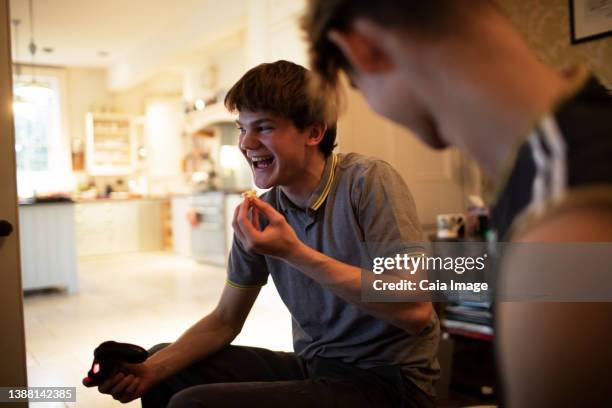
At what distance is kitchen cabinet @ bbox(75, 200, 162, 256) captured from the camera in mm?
6801

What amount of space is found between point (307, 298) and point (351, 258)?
0.14m

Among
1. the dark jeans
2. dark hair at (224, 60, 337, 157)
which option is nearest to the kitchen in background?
dark hair at (224, 60, 337, 157)

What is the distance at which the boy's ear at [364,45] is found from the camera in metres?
0.40

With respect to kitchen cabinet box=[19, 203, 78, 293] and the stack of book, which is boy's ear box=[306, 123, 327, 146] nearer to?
the stack of book

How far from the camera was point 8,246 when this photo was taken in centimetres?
168

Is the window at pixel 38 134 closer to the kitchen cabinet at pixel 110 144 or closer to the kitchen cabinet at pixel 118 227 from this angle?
the kitchen cabinet at pixel 110 144

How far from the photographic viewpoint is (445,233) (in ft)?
7.91

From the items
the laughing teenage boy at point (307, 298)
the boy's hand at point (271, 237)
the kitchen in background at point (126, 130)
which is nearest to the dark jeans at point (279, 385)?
the laughing teenage boy at point (307, 298)

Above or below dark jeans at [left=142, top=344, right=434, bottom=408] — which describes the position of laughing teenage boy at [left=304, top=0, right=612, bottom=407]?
above

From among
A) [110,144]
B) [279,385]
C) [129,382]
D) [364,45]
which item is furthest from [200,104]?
[364,45]

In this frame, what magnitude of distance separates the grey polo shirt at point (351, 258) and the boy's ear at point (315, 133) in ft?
0.18

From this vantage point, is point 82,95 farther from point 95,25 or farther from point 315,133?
point 315,133

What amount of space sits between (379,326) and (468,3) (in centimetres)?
79

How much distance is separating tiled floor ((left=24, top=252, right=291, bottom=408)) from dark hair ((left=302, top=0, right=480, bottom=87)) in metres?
1.99
